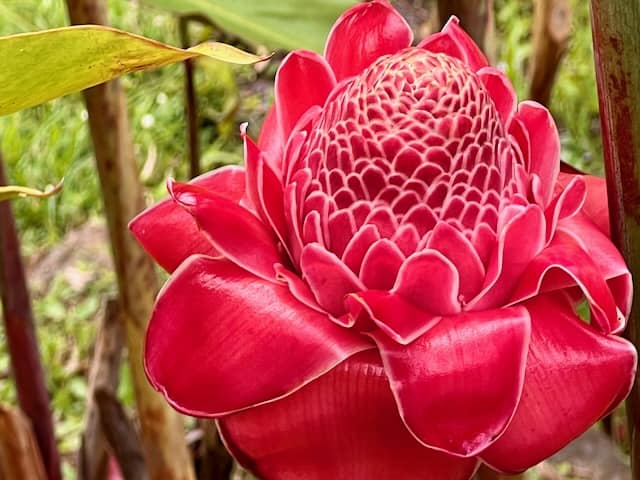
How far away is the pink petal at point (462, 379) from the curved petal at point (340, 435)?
14mm

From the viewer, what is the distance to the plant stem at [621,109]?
27cm

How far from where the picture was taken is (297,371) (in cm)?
28

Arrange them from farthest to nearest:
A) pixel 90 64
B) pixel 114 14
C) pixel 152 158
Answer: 1. pixel 114 14
2. pixel 152 158
3. pixel 90 64

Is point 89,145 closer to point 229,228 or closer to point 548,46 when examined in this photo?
point 548,46

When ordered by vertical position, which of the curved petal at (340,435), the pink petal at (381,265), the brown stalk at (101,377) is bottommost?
Answer: the brown stalk at (101,377)

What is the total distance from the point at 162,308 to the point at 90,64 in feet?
0.26

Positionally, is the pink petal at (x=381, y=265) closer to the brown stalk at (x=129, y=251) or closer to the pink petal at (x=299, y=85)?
the pink petal at (x=299, y=85)

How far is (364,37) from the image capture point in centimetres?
35

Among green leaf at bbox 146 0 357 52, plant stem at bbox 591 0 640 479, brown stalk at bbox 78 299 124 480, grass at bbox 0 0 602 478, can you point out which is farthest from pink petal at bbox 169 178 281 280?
grass at bbox 0 0 602 478

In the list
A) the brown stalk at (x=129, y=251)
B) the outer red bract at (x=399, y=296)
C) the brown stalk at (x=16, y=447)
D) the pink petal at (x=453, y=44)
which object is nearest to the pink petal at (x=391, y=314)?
the outer red bract at (x=399, y=296)

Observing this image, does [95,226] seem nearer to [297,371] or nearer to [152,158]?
[152,158]

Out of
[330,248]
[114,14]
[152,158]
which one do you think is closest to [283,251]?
[330,248]

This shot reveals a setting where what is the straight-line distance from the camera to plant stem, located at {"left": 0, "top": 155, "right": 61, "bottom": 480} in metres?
0.57

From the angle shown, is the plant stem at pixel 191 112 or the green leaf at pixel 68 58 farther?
the plant stem at pixel 191 112
